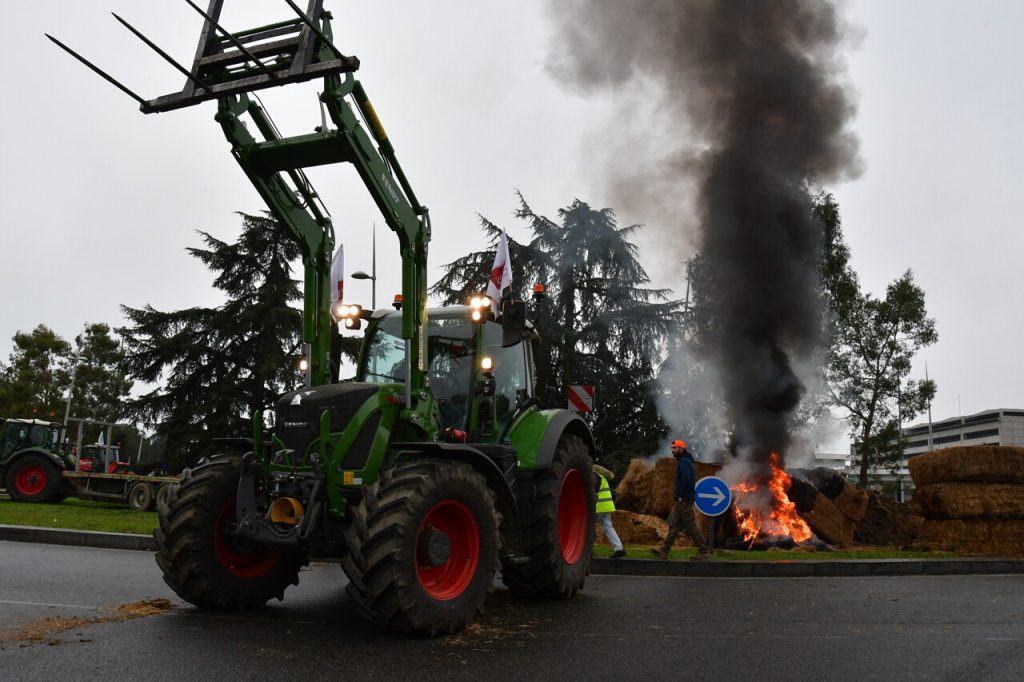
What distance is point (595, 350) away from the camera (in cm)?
2709

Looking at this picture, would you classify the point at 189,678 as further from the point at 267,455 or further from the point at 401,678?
the point at 267,455

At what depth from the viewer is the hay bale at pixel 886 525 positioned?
643 inches

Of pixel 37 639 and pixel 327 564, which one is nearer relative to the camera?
pixel 37 639

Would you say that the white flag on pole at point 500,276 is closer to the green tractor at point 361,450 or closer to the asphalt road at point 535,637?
the green tractor at point 361,450

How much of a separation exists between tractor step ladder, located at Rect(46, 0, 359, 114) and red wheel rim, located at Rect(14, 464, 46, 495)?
747 inches

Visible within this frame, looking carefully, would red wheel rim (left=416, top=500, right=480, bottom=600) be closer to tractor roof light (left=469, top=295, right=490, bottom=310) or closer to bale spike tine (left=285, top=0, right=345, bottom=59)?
tractor roof light (left=469, top=295, right=490, bottom=310)

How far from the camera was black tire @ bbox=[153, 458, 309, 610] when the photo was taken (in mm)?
6617

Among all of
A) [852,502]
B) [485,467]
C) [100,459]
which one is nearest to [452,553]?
[485,467]

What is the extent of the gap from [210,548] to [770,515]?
11370mm

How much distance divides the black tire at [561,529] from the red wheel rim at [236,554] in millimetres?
2130

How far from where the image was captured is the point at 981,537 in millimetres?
13578

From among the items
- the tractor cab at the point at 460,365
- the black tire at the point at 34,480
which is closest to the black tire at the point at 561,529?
the tractor cab at the point at 460,365

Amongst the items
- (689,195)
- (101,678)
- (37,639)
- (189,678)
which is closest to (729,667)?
(189,678)

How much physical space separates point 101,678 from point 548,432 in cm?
460
